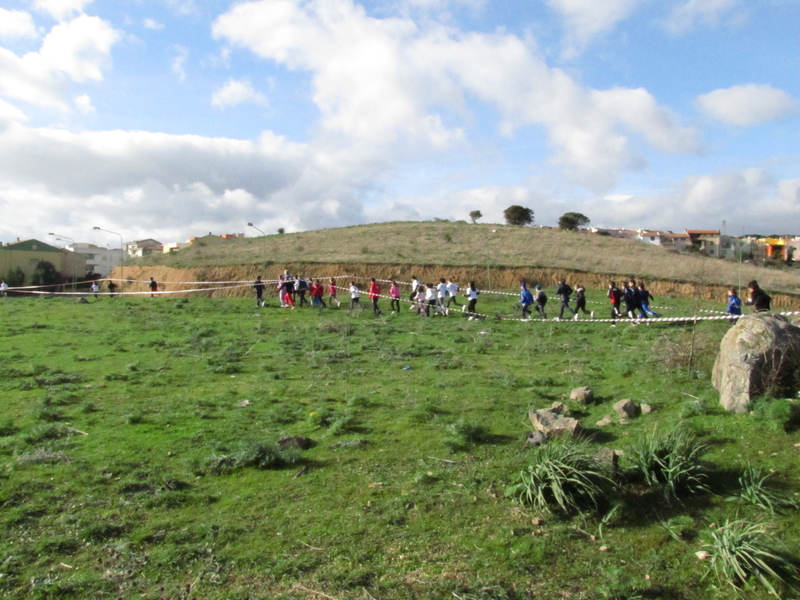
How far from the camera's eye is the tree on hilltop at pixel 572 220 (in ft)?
257

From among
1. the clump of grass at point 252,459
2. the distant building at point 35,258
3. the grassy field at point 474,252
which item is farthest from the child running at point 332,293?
the distant building at point 35,258

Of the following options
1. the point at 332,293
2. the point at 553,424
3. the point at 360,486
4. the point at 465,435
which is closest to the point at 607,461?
the point at 553,424

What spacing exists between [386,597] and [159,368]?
9582 millimetres

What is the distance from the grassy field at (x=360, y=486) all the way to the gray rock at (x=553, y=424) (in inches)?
9.8

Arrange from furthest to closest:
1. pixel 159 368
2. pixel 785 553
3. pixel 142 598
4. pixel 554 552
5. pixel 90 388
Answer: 1. pixel 159 368
2. pixel 90 388
3. pixel 554 552
4. pixel 785 553
5. pixel 142 598

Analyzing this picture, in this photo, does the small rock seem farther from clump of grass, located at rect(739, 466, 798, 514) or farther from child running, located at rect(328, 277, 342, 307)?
child running, located at rect(328, 277, 342, 307)

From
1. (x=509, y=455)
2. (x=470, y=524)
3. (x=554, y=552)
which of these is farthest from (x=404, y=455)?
(x=554, y=552)

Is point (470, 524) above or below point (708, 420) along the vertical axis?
below

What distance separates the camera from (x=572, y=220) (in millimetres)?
78438

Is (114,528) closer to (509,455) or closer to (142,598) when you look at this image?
(142,598)

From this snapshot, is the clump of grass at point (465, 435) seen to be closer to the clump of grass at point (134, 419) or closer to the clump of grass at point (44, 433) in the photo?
the clump of grass at point (134, 419)

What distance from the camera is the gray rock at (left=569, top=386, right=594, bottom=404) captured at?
9.71 m

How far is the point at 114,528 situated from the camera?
600 cm

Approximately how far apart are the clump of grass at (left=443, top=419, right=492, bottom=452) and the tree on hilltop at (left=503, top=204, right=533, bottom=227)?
7271cm
